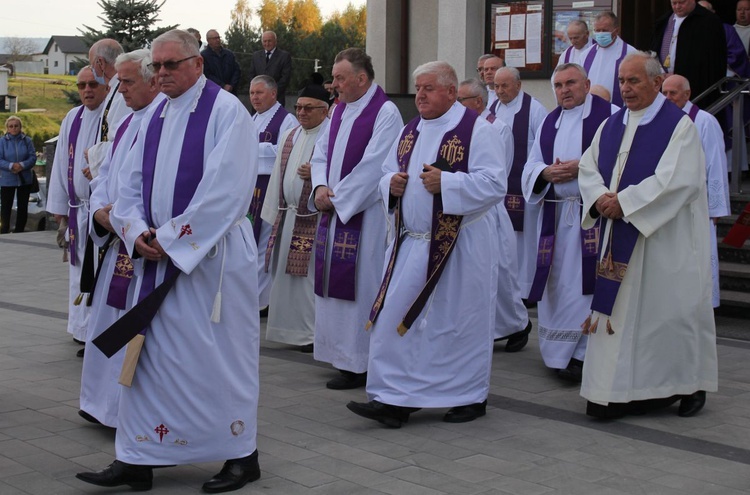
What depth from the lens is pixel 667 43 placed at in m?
11.4

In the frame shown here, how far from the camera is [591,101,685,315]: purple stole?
6.34 meters

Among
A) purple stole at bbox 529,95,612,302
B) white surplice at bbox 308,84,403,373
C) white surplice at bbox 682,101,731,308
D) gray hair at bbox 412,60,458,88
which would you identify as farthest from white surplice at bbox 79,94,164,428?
white surplice at bbox 682,101,731,308

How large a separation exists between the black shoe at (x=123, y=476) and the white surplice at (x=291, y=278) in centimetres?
355

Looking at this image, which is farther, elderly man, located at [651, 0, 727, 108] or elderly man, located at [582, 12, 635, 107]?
elderly man, located at [651, 0, 727, 108]

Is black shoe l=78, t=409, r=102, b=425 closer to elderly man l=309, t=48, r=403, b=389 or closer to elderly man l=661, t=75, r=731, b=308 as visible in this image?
elderly man l=309, t=48, r=403, b=389

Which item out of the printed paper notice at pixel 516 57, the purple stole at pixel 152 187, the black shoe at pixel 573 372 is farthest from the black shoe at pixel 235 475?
the printed paper notice at pixel 516 57

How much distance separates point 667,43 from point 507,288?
4064 millimetres

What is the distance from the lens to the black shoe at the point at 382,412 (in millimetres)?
6203

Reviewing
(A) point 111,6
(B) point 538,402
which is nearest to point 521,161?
(B) point 538,402

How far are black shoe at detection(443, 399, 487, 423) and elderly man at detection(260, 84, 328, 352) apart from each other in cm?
232

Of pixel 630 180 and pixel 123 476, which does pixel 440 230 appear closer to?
pixel 630 180

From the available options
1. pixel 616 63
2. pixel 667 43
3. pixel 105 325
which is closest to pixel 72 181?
pixel 105 325

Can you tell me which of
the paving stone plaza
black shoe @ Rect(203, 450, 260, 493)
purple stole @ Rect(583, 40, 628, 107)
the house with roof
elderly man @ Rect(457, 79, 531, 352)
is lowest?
the paving stone plaza

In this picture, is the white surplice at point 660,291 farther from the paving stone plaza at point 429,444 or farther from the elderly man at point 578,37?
the elderly man at point 578,37
